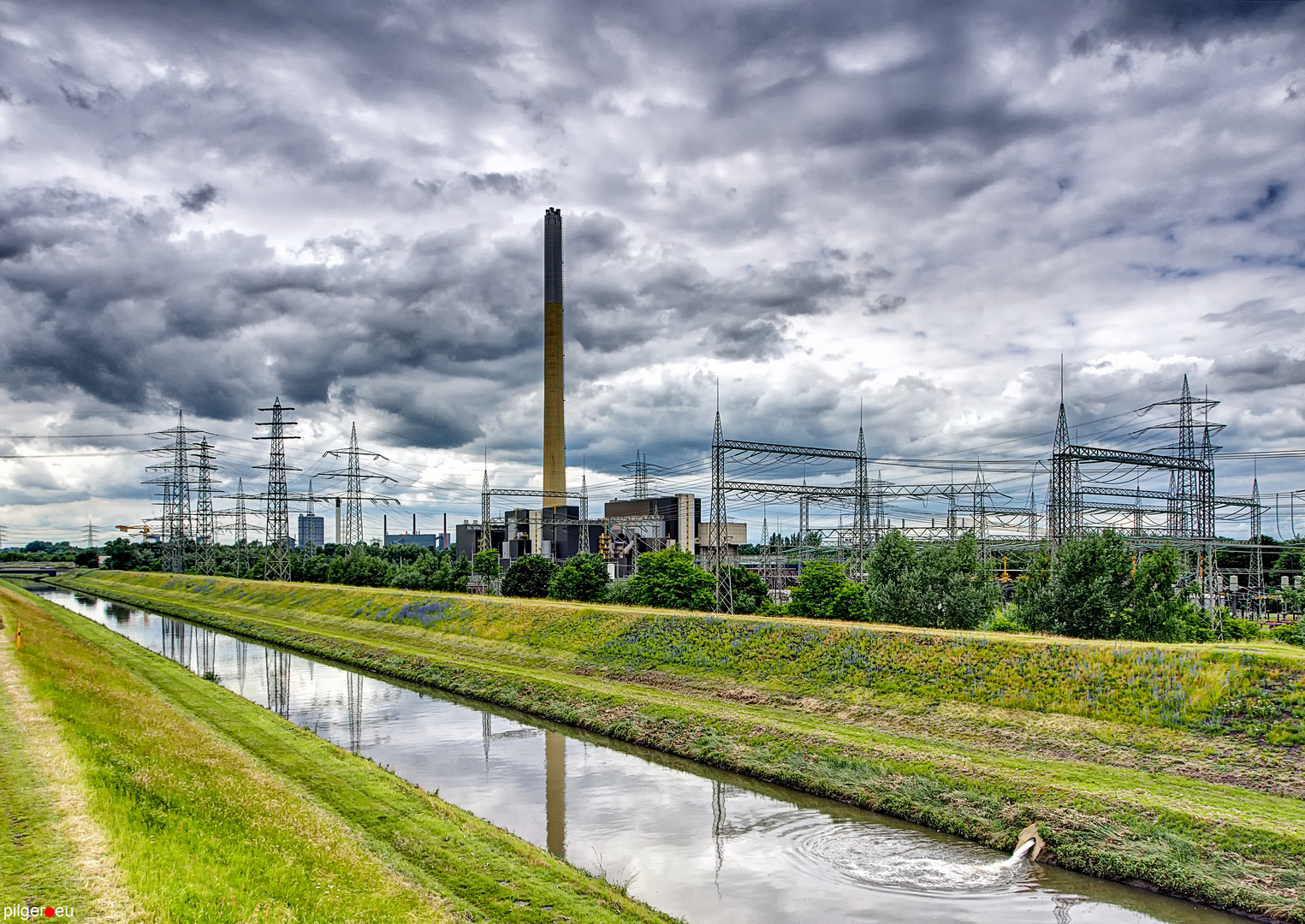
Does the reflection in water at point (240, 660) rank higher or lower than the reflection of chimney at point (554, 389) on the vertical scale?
lower

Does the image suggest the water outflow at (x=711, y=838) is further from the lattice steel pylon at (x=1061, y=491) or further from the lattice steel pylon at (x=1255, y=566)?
the lattice steel pylon at (x=1255, y=566)

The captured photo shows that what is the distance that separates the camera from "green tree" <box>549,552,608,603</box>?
62.9 m

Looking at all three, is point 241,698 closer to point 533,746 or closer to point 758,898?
point 533,746

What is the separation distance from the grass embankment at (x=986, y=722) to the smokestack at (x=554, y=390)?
59.1 meters

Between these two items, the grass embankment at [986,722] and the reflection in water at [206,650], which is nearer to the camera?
the grass embankment at [986,722]

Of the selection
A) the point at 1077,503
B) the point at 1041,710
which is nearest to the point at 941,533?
the point at 1077,503

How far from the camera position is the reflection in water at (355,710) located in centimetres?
2883

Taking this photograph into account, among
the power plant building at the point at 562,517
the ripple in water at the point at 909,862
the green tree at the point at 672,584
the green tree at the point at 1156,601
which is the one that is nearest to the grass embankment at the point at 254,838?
the ripple in water at the point at 909,862

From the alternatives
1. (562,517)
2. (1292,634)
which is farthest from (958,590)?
(562,517)

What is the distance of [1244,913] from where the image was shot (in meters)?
15.7

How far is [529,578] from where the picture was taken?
228 ft

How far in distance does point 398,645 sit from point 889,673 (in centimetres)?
3277

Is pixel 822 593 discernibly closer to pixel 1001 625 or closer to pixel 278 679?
pixel 1001 625

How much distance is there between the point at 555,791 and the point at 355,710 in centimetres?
1518
